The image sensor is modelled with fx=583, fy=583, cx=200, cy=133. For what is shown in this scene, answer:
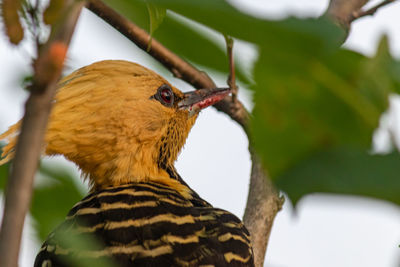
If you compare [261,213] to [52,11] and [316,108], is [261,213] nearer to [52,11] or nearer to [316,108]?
[316,108]

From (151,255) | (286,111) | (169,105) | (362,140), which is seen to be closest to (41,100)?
(286,111)

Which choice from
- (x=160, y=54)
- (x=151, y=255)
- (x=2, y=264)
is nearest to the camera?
(x=2, y=264)

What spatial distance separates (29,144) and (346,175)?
0.66 m

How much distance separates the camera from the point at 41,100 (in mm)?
1254

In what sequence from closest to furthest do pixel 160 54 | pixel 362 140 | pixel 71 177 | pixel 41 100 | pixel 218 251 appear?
1. pixel 41 100
2. pixel 362 140
3. pixel 71 177
4. pixel 218 251
5. pixel 160 54

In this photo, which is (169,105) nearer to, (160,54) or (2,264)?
(160,54)

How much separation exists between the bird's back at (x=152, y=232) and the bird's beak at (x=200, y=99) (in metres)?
1.22

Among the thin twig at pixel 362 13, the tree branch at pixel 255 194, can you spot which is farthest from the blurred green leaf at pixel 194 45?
the thin twig at pixel 362 13

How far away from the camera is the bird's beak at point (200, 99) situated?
552 centimetres

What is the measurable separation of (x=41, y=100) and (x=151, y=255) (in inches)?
A: 104

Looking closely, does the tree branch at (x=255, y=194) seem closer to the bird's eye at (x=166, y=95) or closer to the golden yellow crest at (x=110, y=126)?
the bird's eye at (x=166, y=95)

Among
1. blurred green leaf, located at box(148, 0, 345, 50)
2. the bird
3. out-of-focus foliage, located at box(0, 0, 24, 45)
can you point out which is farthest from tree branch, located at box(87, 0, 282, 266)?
blurred green leaf, located at box(148, 0, 345, 50)

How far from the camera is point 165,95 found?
5.63 m

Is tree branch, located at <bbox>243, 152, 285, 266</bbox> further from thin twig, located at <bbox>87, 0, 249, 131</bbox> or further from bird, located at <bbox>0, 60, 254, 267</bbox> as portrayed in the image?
thin twig, located at <bbox>87, 0, 249, 131</bbox>
